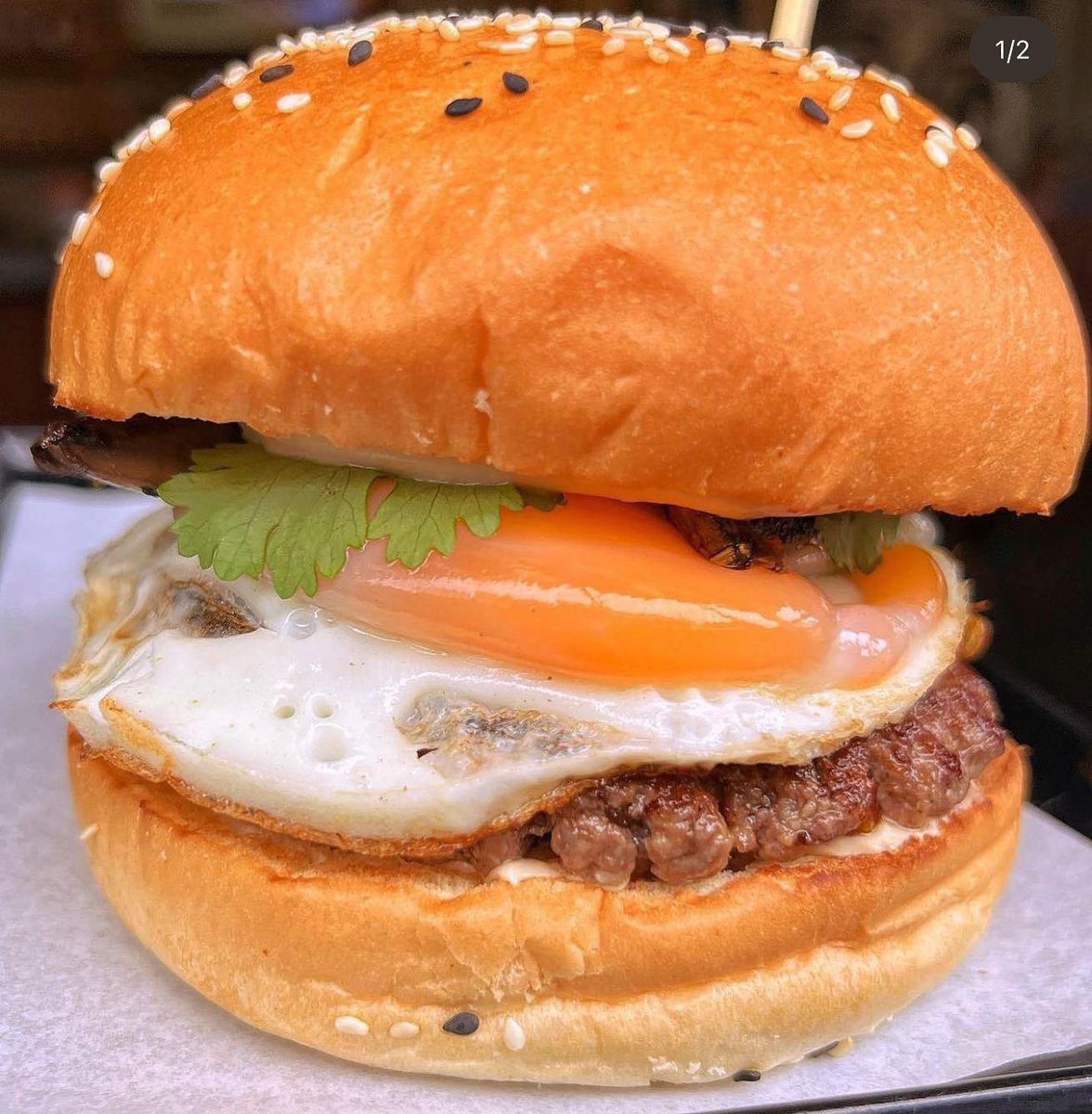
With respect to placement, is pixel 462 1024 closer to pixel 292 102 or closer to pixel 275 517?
pixel 275 517

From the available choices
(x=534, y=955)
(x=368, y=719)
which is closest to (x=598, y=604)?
(x=368, y=719)

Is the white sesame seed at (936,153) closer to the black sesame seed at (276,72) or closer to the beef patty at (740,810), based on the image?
the beef patty at (740,810)

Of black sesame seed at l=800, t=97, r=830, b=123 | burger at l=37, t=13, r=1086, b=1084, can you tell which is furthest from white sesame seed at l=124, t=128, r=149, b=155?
black sesame seed at l=800, t=97, r=830, b=123

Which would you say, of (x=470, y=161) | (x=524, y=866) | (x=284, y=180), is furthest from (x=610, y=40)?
(x=524, y=866)

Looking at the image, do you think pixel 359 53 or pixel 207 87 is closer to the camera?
pixel 359 53

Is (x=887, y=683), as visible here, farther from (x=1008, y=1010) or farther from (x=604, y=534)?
(x=1008, y=1010)

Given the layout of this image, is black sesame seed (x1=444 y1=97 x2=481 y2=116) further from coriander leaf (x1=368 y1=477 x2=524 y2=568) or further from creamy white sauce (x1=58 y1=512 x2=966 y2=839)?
creamy white sauce (x1=58 y1=512 x2=966 y2=839)

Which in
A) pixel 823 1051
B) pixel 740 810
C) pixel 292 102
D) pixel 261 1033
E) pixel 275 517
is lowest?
pixel 261 1033

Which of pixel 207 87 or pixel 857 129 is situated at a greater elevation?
pixel 857 129
